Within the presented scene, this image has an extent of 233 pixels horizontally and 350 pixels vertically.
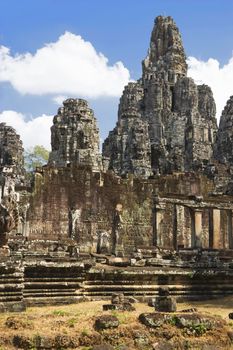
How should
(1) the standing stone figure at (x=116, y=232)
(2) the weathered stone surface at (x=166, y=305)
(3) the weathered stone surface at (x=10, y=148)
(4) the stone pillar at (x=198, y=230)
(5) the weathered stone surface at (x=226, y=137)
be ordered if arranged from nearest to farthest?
(2) the weathered stone surface at (x=166, y=305), (4) the stone pillar at (x=198, y=230), (1) the standing stone figure at (x=116, y=232), (3) the weathered stone surface at (x=10, y=148), (5) the weathered stone surface at (x=226, y=137)

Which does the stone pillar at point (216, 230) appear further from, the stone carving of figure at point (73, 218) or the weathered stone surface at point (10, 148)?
the weathered stone surface at point (10, 148)

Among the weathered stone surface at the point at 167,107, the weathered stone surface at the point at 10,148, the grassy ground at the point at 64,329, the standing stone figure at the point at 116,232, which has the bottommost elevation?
the grassy ground at the point at 64,329

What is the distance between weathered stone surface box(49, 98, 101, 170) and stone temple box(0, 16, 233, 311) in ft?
0.39

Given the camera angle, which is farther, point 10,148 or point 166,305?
point 10,148

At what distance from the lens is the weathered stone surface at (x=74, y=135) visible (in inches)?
1854

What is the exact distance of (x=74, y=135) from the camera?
4838 cm

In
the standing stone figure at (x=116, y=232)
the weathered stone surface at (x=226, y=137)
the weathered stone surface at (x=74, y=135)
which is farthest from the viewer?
the weathered stone surface at (x=226, y=137)

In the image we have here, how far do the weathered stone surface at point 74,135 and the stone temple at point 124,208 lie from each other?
118 mm

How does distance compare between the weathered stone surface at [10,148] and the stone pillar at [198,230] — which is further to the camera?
the weathered stone surface at [10,148]

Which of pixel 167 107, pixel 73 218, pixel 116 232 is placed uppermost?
pixel 167 107

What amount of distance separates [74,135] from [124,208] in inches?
734

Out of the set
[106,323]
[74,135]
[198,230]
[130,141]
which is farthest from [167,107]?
[106,323]

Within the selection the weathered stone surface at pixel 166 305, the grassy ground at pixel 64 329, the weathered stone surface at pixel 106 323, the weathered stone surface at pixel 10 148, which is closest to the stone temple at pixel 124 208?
the weathered stone surface at pixel 10 148

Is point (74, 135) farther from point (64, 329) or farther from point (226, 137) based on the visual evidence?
point (64, 329)
